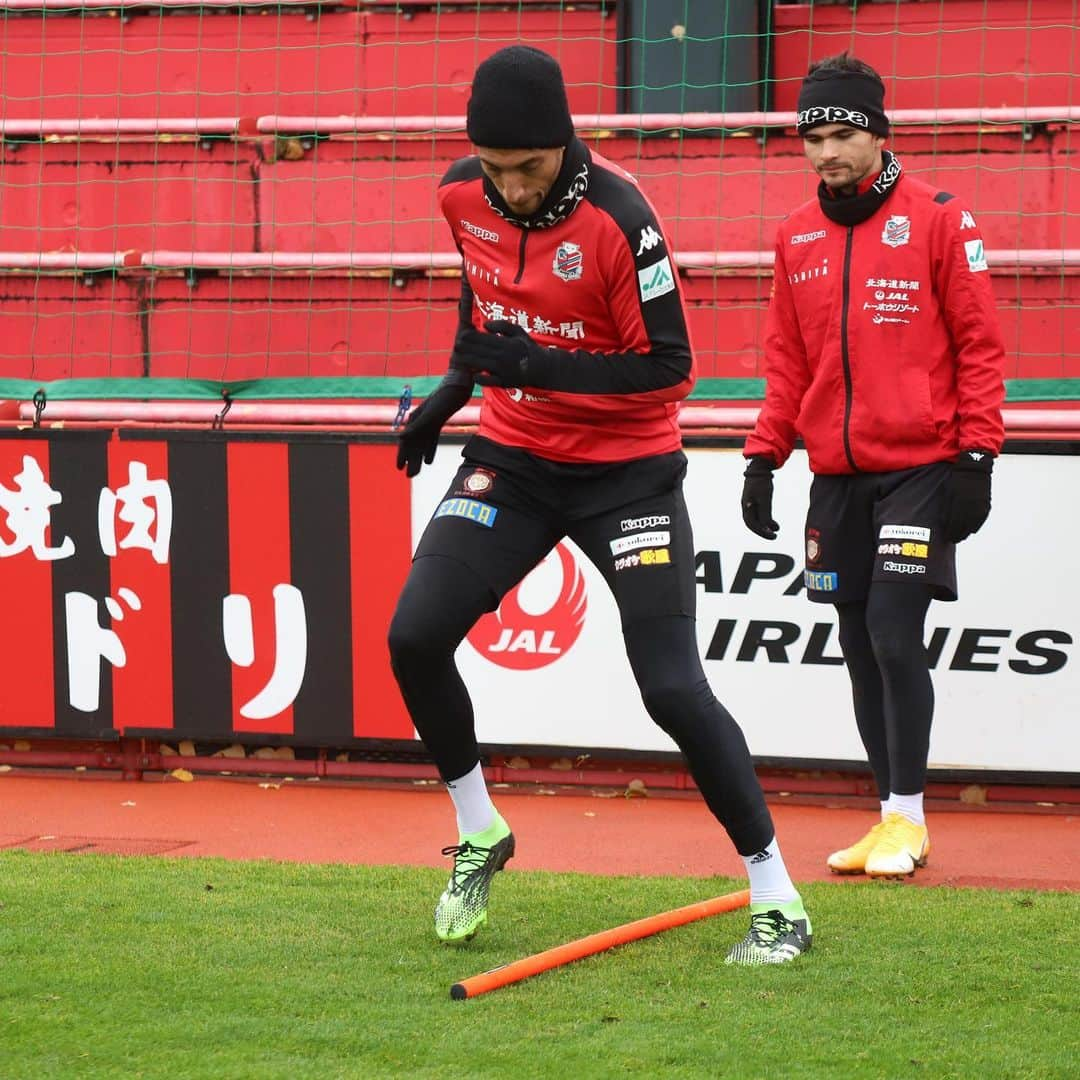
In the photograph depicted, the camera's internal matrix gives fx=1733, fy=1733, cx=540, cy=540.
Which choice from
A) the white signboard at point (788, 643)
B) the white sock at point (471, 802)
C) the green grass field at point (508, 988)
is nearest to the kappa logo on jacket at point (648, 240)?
the white sock at point (471, 802)

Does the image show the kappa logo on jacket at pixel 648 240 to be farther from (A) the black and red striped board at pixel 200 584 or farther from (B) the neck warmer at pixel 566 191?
(A) the black and red striped board at pixel 200 584

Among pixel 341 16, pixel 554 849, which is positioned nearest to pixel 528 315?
pixel 554 849

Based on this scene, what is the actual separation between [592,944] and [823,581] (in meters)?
1.64

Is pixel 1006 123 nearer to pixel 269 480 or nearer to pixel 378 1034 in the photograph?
pixel 269 480

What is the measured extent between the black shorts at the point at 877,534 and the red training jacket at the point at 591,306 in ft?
3.55

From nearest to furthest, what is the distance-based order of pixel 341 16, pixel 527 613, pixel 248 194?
1. pixel 527 613
2. pixel 248 194
3. pixel 341 16

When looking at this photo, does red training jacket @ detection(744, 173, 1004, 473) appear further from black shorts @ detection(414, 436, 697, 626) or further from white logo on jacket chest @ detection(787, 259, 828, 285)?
black shorts @ detection(414, 436, 697, 626)

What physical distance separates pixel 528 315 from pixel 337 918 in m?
1.70

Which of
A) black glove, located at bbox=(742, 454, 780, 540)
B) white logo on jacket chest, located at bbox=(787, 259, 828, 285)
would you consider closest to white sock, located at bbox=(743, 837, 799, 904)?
black glove, located at bbox=(742, 454, 780, 540)

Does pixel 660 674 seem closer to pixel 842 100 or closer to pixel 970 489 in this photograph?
pixel 970 489

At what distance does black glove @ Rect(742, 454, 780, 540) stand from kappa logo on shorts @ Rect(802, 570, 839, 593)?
0.59 feet

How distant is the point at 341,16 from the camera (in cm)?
962

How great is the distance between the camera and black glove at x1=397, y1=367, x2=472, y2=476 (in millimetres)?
4430

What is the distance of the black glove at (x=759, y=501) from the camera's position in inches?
212
